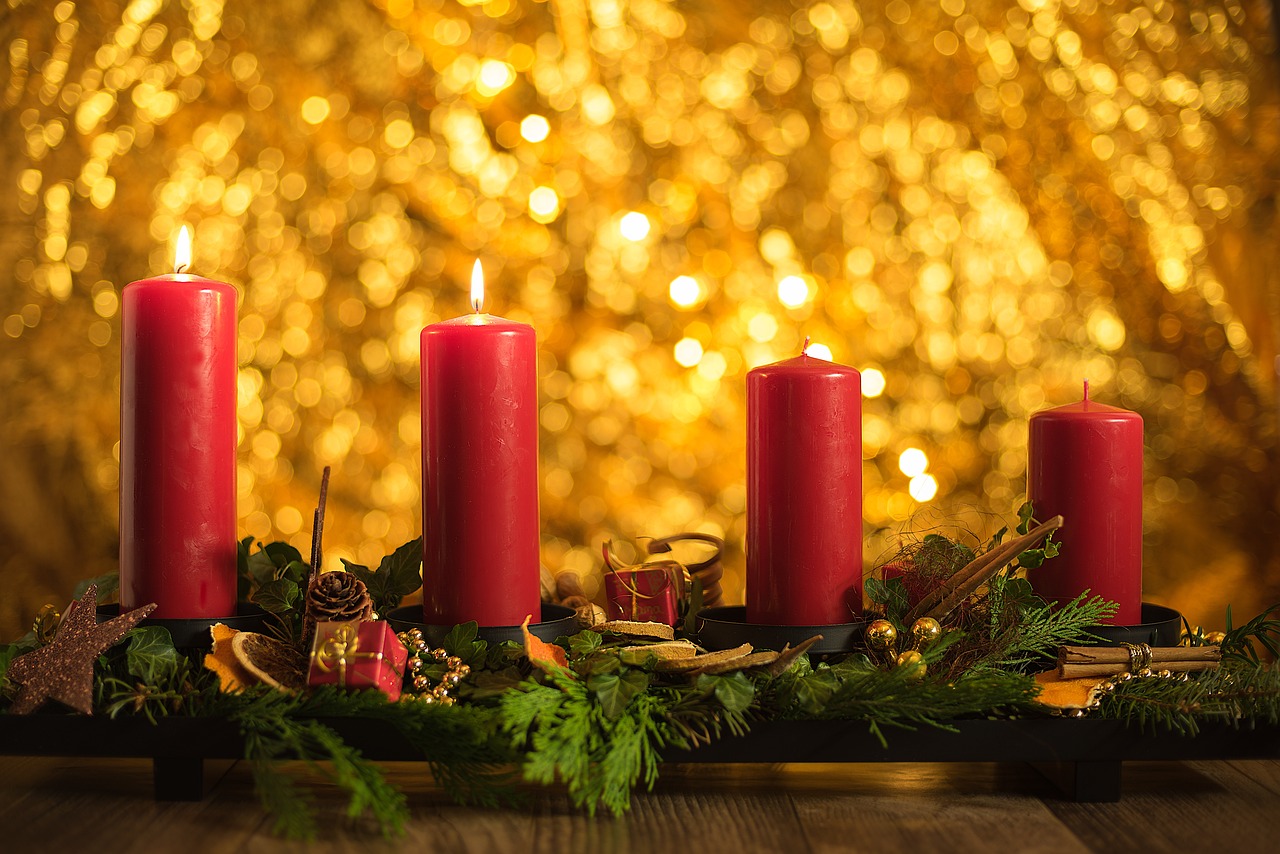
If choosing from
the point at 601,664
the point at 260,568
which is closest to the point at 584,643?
the point at 601,664

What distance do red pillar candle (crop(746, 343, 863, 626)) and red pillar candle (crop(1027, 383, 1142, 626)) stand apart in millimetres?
132

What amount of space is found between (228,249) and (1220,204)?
976 millimetres

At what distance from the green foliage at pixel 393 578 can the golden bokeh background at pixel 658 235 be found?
1.24 ft

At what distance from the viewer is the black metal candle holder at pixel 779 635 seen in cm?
61

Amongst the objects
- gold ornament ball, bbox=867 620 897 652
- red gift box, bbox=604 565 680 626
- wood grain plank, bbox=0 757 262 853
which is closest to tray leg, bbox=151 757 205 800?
wood grain plank, bbox=0 757 262 853

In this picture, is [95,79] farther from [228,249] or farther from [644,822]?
[644,822]

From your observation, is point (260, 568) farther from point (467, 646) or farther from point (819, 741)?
point (819, 741)

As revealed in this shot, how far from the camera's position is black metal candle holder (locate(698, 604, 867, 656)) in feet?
1.99

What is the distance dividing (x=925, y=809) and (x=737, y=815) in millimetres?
102

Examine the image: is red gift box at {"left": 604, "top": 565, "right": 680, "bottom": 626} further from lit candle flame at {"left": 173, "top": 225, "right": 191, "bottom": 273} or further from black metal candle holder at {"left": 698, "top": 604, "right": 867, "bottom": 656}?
lit candle flame at {"left": 173, "top": 225, "right": 191, "bottom": 273}

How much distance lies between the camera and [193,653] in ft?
2.02

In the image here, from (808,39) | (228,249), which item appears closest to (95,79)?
(228,249)

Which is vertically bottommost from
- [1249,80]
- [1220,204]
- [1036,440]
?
[1036,440]

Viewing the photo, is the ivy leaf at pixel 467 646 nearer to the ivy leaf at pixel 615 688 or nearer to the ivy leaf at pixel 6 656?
the ivy leaf at pixel 615 688
